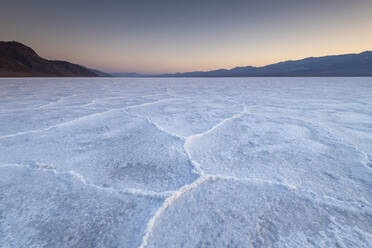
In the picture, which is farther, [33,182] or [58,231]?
[33,182]

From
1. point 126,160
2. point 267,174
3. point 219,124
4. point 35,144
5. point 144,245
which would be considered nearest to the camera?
point 144,245

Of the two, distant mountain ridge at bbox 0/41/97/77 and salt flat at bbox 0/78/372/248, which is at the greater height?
distant mountain ridge at bbox 0/41/97/77

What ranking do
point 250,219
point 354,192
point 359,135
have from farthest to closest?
point 359,135, point 354,192, point 250,219

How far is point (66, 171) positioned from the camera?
0.94 m

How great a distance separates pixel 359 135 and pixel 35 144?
8.64 feet

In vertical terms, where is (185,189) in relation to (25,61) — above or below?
below

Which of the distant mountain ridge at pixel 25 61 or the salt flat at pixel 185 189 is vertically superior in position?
the distant mountain ridge at pixel 25 61

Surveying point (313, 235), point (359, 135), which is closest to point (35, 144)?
point (313, 235)

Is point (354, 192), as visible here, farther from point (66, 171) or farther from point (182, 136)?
point (66, 171)

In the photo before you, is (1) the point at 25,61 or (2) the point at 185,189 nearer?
(2) the point at 185,189

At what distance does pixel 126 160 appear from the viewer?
1076mm

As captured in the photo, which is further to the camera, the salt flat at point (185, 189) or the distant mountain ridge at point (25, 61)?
the distant mountain ridge at point (25, 61)

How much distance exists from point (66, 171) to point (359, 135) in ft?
7.30

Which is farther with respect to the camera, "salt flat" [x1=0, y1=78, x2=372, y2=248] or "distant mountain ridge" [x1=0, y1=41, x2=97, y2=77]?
"distant mountain ridge" [x1=0, y1=41, x2=97, y2=77]
